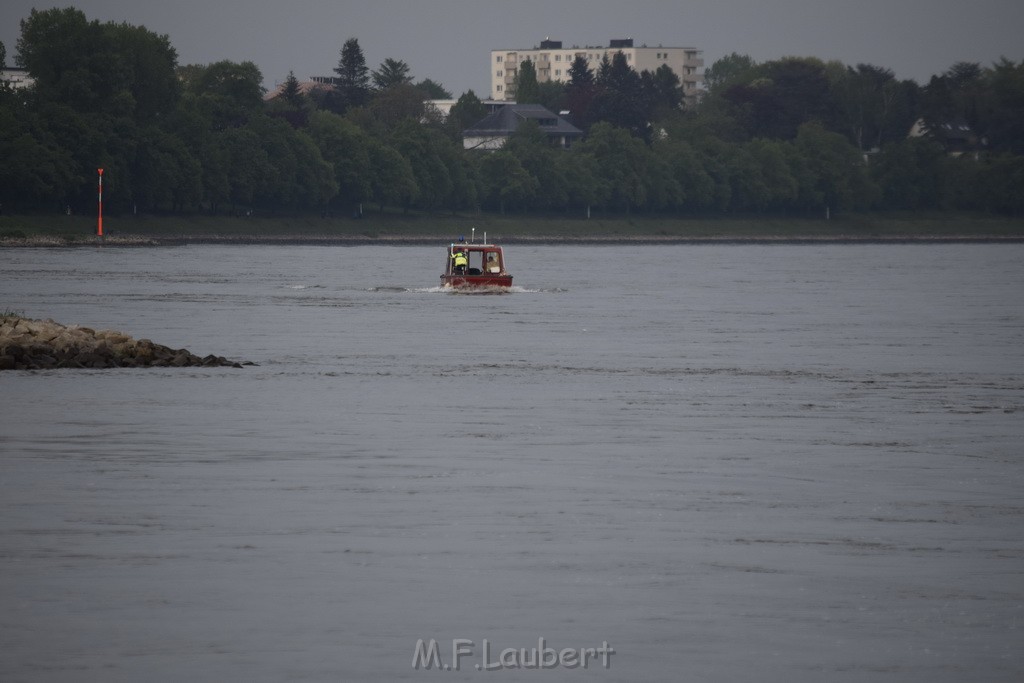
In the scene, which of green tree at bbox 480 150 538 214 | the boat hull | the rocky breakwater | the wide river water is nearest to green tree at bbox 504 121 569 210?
green tree at bbox 480 150 538 214

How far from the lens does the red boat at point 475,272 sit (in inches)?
3130

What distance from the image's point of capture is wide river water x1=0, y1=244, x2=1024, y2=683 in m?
14.8

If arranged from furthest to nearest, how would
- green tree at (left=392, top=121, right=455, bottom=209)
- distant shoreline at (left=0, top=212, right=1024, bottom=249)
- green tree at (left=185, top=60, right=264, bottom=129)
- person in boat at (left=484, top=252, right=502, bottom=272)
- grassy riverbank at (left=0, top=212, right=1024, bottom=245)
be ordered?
green tree at (left=392, top=121, right=455, bottom=209) → green tree at (left=185, top=60, right=264, bottom=129) → grassy riverbank at (left=0, top=212, right=1024, bottom=245) → distant shoreline at (left=0, top=212, right=1024, bottom=249) → person in boat at (left=484, top=252, right=502, bottom=272)

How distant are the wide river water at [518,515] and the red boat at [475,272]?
28.8 metres

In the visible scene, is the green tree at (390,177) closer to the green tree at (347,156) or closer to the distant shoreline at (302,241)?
the green tree at (347,156)

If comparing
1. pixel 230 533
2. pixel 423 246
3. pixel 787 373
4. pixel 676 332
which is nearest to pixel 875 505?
pixel 230 533

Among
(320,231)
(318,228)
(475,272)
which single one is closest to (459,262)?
(475,272)

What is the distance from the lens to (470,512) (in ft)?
68.8

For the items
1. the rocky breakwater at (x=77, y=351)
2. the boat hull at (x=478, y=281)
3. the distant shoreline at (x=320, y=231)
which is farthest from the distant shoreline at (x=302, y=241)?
the rocky breakwater at (x=77, y=351)

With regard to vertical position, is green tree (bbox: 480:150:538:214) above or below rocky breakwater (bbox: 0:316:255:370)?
above

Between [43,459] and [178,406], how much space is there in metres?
7.62

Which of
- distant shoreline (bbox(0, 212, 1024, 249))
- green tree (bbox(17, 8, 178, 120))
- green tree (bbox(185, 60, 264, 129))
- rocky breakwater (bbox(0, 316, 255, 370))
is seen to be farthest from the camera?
green tree (bbox(185, 60, 264, 129))

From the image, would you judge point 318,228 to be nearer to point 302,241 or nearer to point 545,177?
point 302,241

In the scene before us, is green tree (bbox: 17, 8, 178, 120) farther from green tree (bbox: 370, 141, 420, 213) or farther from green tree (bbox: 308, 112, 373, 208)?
green tree (bbox: 370, 141, 420, 213)
